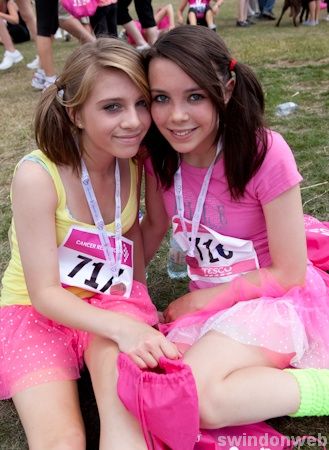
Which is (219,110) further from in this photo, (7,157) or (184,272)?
(7,157)

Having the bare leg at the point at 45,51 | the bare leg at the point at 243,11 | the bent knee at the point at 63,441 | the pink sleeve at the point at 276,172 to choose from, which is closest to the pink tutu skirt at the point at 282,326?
the pink sleeve at the point at 276,172

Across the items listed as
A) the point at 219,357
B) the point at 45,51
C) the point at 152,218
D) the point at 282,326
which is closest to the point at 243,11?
the point at 45,51

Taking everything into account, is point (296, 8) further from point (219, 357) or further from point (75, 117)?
point (219, 357)

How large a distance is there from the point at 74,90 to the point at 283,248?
82cm

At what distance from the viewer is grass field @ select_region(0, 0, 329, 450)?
88.9 inches

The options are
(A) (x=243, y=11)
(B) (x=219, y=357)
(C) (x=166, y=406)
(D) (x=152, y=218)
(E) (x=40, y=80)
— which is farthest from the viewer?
(A) (x=243, y=11)

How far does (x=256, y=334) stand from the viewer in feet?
5.34

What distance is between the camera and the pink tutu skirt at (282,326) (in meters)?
1.63

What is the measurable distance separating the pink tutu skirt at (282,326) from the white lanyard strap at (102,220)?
0.31 meters

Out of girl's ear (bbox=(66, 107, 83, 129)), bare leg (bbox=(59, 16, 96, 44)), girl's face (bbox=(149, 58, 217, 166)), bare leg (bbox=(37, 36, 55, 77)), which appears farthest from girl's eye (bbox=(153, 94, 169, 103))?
bare leg (bbox=(59, 16, 96, 44))

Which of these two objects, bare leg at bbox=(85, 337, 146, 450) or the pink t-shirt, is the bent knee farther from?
the pink t-shirt

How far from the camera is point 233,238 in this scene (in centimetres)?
177

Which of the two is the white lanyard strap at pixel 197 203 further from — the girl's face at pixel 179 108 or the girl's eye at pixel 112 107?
the girl's eye at pixel 112 107

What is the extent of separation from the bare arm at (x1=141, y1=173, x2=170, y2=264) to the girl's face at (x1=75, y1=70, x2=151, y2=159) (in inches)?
10.5
